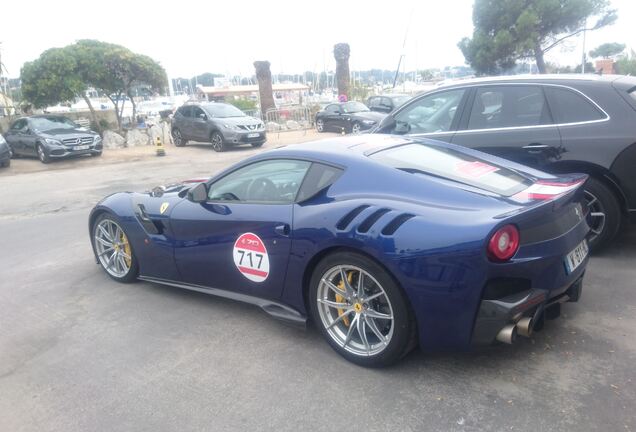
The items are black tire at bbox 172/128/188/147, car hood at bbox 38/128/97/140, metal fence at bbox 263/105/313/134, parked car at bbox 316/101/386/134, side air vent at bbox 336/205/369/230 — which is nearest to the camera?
side air vent at bbox 336/205/369/230

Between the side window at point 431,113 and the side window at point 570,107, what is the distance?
97 centimetres

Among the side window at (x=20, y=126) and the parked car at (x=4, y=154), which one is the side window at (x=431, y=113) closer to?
the parked car at (x=4, y=154)

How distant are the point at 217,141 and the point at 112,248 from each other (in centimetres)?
1346

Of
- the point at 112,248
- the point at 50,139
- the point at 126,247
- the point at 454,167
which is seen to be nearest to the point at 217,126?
the point at 50,139

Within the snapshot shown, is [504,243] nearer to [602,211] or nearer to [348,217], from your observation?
[348,217]

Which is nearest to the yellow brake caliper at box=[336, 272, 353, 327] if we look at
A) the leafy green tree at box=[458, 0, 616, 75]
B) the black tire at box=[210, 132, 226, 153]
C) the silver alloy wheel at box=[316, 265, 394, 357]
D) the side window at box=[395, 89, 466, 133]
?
the silver alloy wheel at box=[316, 265, 394, 357]

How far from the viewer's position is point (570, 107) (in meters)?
4.93

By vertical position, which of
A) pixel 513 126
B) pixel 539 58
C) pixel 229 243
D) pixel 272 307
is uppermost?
pixel 539 58

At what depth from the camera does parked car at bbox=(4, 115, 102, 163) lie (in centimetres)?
1638

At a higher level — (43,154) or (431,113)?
(431,113)

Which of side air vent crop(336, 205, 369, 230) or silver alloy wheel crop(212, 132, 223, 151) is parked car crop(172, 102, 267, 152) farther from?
side air vent crop(336, 205, 369, 230)

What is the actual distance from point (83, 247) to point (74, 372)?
3.42m

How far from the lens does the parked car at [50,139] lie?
1638 cm

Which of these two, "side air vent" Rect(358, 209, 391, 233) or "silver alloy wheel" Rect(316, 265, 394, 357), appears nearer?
"side air vent" Rect(358, 209, 391, 233)
